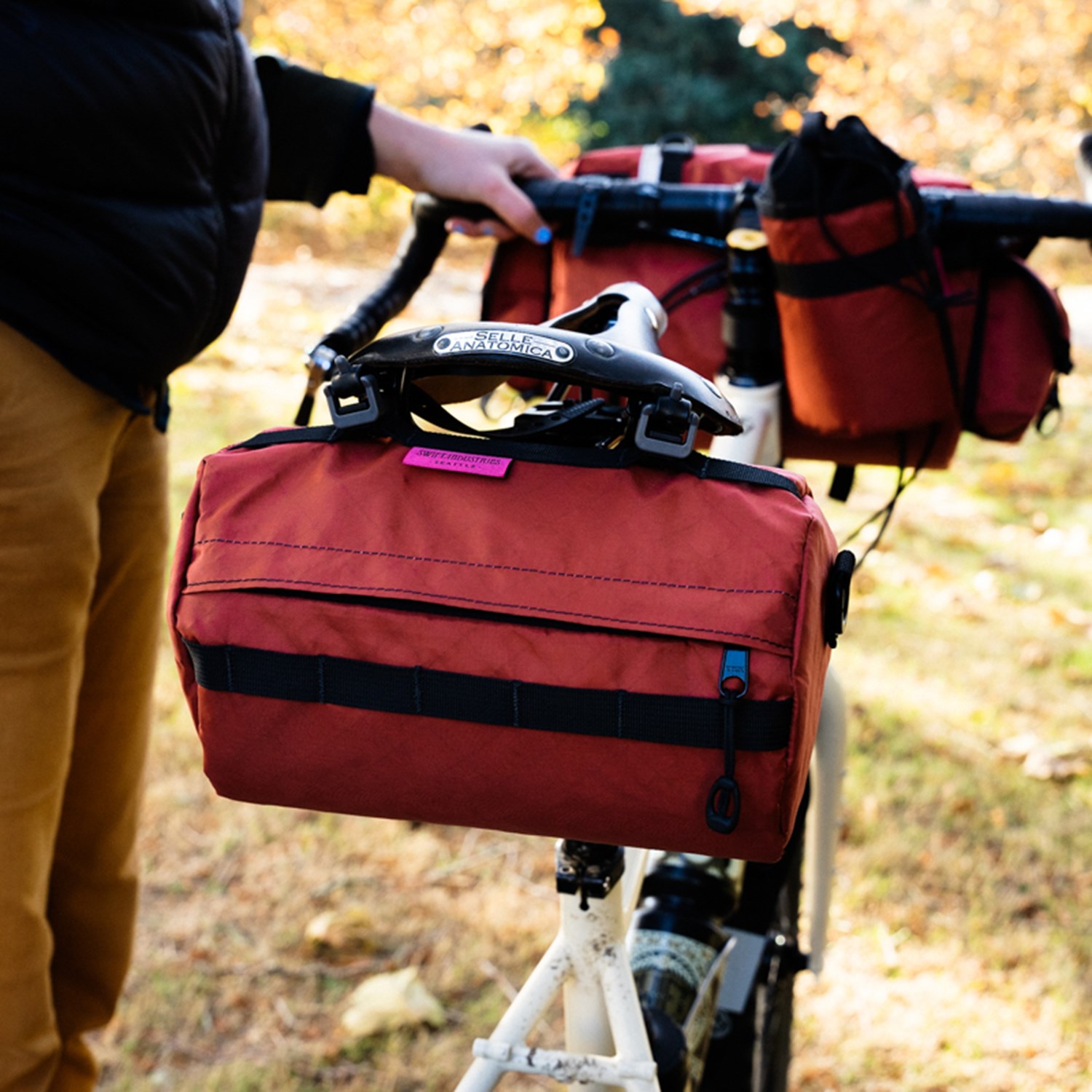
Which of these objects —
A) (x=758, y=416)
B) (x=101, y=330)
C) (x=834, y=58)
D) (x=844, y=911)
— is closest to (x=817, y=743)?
(x=758, y=416)

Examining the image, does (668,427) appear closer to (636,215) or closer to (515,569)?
(515,569)

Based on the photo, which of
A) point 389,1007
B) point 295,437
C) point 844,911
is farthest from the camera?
point 844,911

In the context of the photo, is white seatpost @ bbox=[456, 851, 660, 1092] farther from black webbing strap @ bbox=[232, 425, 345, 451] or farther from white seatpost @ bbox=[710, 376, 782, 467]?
white seatpost @ bbox=[710, 376, 782, 467]

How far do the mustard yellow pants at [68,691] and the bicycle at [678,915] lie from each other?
0.37 meters

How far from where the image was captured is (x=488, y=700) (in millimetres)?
952

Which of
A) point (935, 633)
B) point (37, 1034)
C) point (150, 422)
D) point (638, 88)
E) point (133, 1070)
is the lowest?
point (133, 1070)

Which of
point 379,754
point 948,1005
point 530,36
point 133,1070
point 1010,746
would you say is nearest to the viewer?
point 379,754

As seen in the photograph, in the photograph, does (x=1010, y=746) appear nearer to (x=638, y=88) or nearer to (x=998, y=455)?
(x=998, y=455)

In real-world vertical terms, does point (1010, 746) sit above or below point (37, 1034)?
above

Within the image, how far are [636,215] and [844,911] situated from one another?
69.0 inches

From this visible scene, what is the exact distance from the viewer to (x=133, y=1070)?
2256 millimetres

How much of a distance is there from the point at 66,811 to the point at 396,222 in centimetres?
1245

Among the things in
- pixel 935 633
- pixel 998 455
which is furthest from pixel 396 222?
pixel 935 633

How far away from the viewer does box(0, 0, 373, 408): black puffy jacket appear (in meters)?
1.33
